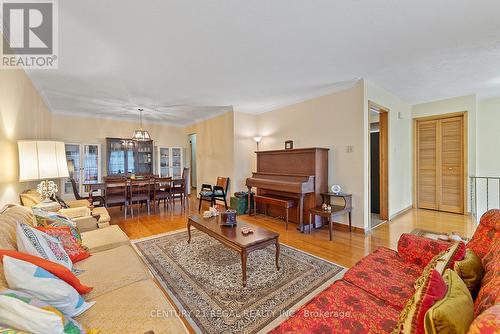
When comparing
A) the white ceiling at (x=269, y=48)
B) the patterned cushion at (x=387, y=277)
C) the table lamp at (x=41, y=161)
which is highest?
the white ceiling at (x=269, y=48)

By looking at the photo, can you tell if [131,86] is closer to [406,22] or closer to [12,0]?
[12,0]

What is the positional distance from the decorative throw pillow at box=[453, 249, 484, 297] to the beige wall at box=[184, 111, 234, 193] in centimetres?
460

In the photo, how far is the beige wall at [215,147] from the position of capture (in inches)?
218

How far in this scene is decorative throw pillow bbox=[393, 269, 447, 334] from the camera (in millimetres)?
775

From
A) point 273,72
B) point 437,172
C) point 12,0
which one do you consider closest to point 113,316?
point 12,0

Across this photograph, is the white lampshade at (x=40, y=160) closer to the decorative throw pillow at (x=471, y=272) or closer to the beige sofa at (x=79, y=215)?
the beige sofa at (x=79, y=215)

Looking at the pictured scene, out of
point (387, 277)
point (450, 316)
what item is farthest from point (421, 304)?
point (387, 277)

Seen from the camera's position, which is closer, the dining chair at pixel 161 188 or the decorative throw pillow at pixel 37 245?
the decorative throw pillow at pixel 37 245

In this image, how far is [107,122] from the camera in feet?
20.7

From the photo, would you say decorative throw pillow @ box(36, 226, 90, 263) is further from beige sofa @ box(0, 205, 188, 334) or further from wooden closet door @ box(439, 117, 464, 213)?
→ wooden closet door @ box(439, 117, 464, 213)

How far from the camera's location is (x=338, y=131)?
391 centimetres

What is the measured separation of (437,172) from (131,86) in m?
6.78

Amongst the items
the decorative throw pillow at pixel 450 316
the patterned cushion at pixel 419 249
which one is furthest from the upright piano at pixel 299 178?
the decorative throw pillow at pixel 450 316

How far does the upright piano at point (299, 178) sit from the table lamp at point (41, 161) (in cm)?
323
